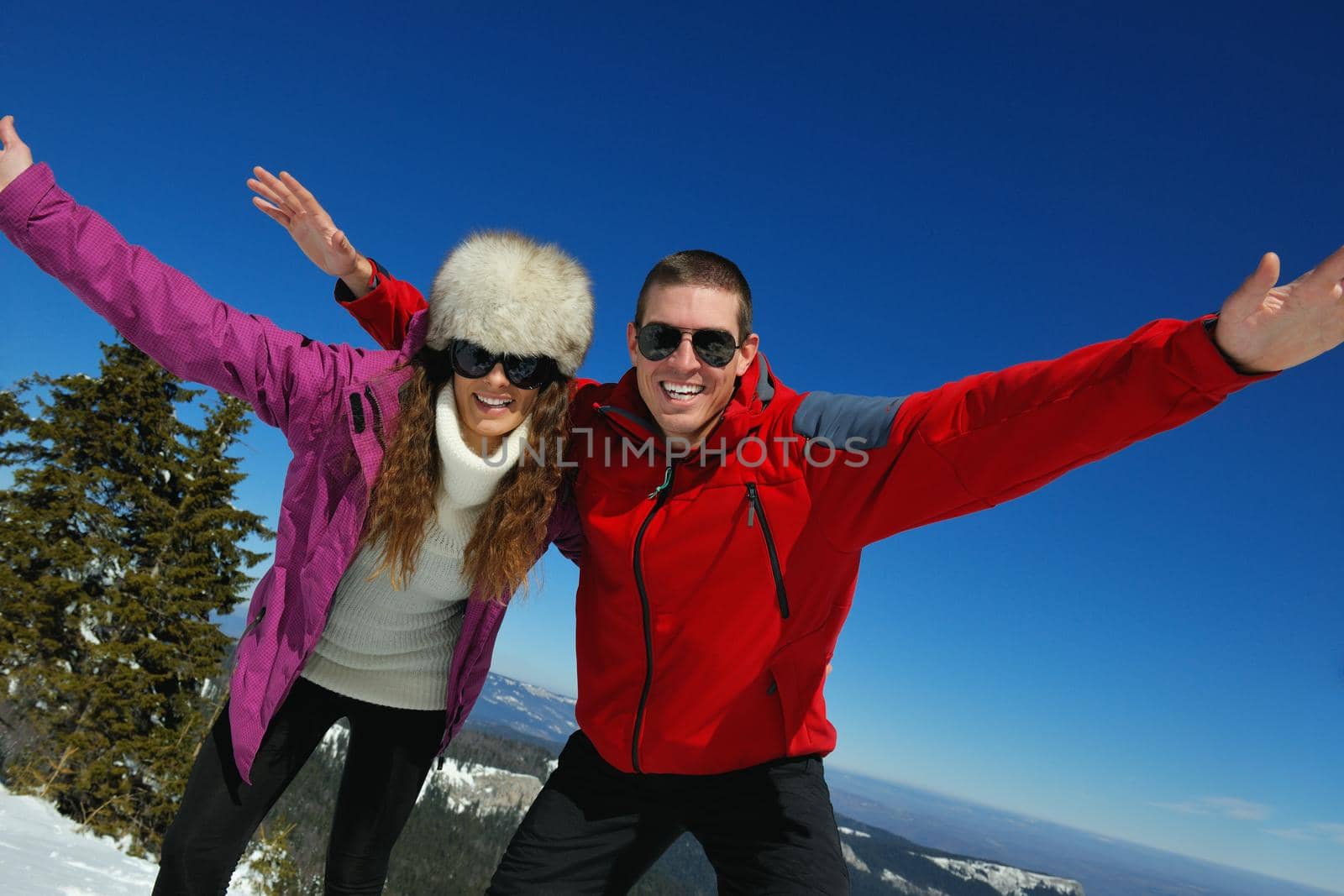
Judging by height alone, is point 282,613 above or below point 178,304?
below

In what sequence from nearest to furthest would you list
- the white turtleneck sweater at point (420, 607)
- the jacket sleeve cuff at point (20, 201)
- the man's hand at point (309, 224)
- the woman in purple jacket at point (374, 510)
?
the jacket sleeve cuff at point (20, 201) < the woman in purple jacket at point (374, 510) < the white turtleneck sweater at point (420, 607) < the man's hand at point (309, 224)

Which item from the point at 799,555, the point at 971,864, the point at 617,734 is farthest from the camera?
the point at 971,864

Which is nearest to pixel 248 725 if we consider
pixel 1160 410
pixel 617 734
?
pixel 617 734

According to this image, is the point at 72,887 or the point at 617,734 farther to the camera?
the point at 72,887

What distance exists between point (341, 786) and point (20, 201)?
2.70 meters

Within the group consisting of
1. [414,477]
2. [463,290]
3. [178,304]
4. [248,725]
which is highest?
[463,290]

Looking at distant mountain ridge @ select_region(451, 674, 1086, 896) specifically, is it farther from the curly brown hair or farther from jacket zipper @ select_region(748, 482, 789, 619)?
jacket zipper @ select_region(748, 482, 789, 619)

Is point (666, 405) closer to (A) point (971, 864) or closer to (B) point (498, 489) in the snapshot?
(B) point (498, 489)

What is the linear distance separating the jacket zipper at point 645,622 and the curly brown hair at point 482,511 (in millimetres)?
440

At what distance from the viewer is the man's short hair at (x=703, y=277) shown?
333cm

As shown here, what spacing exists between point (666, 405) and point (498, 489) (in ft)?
2.61

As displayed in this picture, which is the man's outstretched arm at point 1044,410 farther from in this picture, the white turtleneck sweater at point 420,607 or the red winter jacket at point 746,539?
the white turtleneck sweater at point 420,607

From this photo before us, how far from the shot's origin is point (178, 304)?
9.06 ft

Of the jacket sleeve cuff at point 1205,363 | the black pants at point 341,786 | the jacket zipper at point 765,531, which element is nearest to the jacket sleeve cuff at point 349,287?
the black pants at point 341,786
